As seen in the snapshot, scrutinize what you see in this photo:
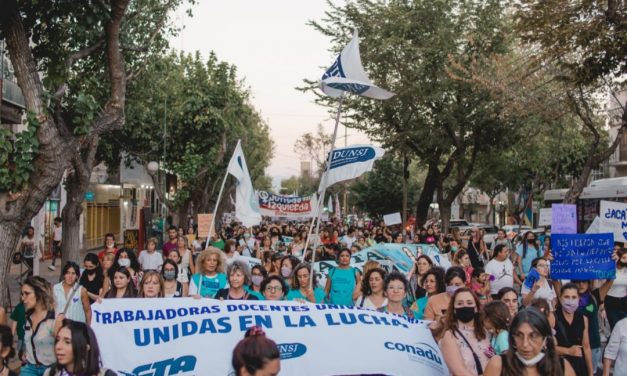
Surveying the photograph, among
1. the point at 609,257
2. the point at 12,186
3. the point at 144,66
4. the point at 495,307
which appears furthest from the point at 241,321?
the point at 144,66

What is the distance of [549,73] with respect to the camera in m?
22.5

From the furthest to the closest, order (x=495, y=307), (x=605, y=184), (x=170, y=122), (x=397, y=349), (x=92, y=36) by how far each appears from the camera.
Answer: (x=170, y=122) < (x=605, y=184) < (x=92, y=36) < (x=397, y=349) < (x=495, y=307)

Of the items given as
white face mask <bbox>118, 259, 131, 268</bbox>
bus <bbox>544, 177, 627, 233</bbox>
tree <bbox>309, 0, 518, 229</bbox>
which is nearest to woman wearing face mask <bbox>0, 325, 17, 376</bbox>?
white face mask <bbox>118, 259, 131, 268</bbox>

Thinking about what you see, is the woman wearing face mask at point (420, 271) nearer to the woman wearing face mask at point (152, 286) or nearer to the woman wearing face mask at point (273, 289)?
the woman wearing face mask at point (273, 289)

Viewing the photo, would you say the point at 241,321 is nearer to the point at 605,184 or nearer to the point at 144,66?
the point at 144,66

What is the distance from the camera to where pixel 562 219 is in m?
12.6

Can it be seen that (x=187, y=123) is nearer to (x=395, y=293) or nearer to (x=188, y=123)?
(x=188, y=123)

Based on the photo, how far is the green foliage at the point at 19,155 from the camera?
10.6 meters

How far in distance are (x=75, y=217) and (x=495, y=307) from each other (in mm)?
12286

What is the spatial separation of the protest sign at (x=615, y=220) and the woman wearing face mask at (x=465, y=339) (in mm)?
7025

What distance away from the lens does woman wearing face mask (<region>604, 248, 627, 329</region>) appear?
32.1ft

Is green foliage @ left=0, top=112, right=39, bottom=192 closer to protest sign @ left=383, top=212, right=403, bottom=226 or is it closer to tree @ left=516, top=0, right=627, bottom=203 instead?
tree @ left=516, top=0, right=627, bottom=203

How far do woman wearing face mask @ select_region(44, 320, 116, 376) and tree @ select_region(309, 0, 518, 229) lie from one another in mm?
24145

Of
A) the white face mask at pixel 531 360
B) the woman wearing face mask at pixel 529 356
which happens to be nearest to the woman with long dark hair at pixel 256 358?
the woman wearing face mask at pixel 529 356
